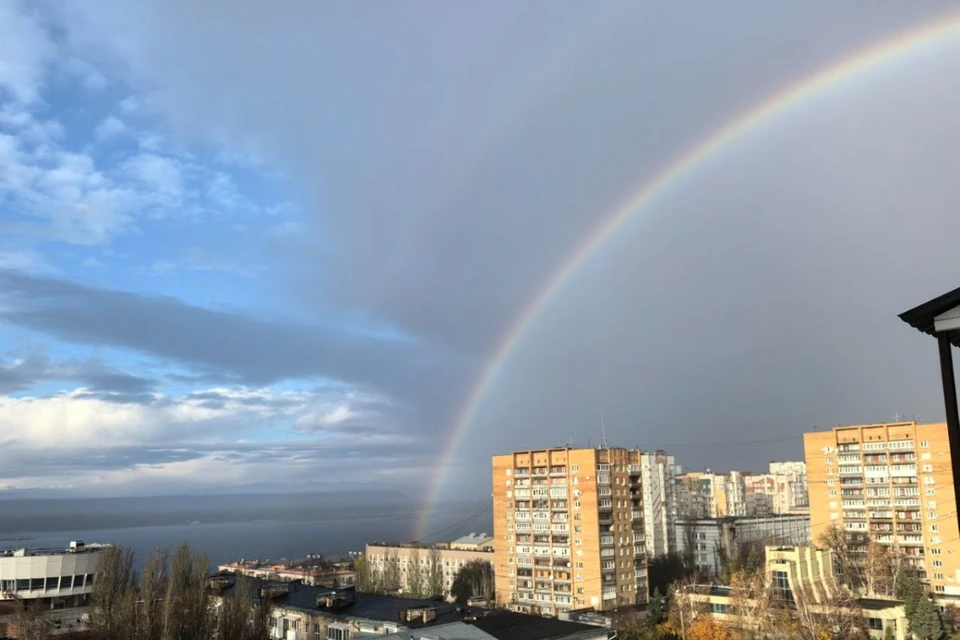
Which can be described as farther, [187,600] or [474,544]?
[474,544]

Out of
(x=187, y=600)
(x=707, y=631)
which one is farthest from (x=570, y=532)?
(x=187, y=600)

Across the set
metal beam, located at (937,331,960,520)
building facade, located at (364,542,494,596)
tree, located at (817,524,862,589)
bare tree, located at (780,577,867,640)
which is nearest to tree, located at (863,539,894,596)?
tree, located at (817,524,862,589)

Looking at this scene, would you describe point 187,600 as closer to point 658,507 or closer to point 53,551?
point 53,551

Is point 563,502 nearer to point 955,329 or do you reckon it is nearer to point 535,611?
point 535,611

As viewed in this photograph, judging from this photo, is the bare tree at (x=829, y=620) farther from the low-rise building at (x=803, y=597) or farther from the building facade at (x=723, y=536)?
the building facade at (x=723, y=536)

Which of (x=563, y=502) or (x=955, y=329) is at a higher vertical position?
(x=955, y=329)

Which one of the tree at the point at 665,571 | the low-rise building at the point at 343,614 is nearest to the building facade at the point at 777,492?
the tree at the point at 665,571

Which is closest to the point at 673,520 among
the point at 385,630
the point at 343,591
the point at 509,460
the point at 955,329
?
the point at 509,460
